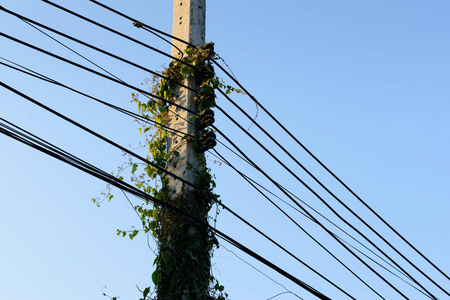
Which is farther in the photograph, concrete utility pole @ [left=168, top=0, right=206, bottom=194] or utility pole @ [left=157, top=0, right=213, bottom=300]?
concrete utility pole @ [left=168, top=0, right=206, bottom=194]

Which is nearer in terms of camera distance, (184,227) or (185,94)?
(184,227)

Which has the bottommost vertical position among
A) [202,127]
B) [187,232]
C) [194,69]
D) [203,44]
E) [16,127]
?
[187,232]

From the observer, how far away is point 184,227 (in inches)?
232

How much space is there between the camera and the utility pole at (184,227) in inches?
225

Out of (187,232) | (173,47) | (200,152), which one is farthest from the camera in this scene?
(173,47)

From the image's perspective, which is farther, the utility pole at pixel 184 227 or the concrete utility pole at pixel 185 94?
the concrete utility pole at pixel 185 94

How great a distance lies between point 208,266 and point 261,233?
0.76 meters

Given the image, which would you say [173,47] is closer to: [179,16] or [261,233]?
[179,16]

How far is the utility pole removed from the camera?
5.72 metres

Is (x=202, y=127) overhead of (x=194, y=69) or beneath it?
beneath

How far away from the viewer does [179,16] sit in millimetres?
7020

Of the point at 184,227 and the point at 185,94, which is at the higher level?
the point at 185,94

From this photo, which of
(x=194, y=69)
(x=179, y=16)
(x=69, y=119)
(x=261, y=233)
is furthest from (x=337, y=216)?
(x=69, y=119)

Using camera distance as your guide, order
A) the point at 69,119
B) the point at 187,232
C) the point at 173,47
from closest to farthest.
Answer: the point at 69,119
the point at 187,232
the point at 173,47
